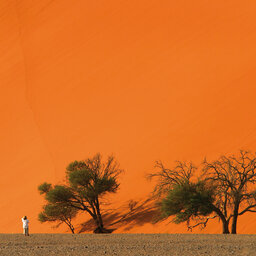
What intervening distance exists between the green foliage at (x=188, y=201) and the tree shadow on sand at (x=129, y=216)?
1965 millimetres

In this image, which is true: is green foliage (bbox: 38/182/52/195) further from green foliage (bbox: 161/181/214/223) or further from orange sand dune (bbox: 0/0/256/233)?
green foliage (bbox: 161/181/214/223)

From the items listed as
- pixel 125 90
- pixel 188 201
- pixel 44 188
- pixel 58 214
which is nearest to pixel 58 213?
pixel 58 214

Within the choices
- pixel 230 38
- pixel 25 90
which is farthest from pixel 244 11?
pixel 25 90

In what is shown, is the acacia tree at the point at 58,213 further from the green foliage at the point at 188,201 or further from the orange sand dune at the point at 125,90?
the green foliage at the point at 188,201

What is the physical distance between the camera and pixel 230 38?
113ft

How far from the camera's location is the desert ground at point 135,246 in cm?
→ 1436

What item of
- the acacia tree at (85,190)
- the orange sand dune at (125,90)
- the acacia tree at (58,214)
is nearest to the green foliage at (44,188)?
the acacia tree at (58,214)

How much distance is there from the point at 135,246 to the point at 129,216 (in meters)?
9.14

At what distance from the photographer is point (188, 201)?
20.9m

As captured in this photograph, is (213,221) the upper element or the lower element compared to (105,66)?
lower

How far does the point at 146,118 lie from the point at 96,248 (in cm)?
1649

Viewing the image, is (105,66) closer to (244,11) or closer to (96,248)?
(244,11)

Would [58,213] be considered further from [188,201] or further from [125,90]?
[125,90]

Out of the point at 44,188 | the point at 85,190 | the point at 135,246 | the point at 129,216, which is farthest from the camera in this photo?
the point at 44,188
